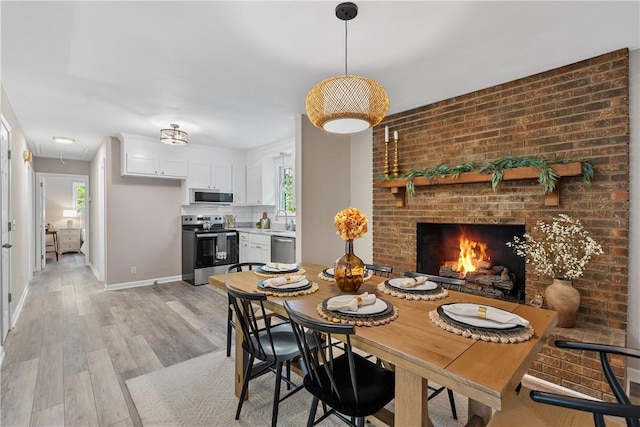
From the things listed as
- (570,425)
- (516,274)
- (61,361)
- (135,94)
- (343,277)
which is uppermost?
(135,94)

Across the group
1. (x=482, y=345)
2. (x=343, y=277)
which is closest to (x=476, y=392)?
(x=482, y=345)

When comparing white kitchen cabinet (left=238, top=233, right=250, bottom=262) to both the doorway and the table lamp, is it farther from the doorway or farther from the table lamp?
the table lamp

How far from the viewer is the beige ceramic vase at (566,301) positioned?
2.24m

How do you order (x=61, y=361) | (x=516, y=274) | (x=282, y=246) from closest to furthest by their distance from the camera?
(x=61, y=361), (x=516, y=274), (x=282, y=246)

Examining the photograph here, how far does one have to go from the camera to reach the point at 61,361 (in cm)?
255

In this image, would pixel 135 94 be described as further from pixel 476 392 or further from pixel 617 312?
pixel 617 312

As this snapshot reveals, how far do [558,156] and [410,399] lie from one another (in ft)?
7.90

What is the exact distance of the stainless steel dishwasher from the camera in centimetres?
412

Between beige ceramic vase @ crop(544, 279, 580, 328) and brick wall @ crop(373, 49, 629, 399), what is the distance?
0.07 metres

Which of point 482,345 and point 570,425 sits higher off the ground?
point 482,345

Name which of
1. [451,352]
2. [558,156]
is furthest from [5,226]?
[558,156]

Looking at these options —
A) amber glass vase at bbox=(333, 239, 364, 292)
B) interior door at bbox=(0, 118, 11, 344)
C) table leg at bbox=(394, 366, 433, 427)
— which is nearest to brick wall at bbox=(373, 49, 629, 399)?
amber glass vase at bbox=(333, 239, 364, 292)

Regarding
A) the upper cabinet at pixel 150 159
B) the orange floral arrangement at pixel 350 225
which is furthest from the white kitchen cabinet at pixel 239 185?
the orange floral arrangement at pixel 350 225

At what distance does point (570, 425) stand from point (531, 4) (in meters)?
2.09
